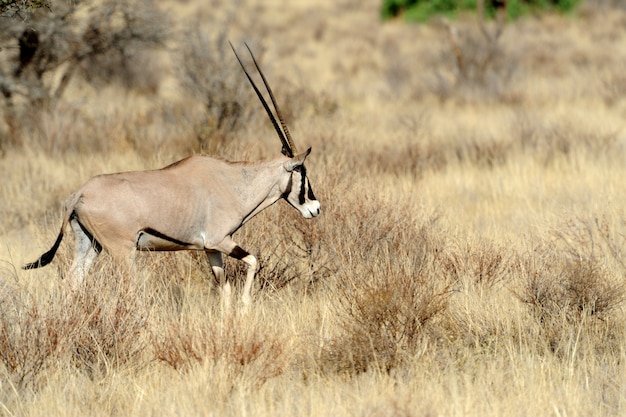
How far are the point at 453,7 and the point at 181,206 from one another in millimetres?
28358

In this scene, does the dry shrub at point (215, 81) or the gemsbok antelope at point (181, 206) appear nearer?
the gemsbok antelope at point (181, 206)

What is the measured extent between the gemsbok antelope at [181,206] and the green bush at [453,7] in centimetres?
2665

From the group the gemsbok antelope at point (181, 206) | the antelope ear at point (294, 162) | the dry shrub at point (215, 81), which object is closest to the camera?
the gemsbok antelope at point (181, 206)

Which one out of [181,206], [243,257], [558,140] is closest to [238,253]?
[243,257]

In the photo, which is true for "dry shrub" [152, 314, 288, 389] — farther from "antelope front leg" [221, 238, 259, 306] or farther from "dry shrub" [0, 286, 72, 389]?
"antelope front leg" [221, 238, 259, 306]

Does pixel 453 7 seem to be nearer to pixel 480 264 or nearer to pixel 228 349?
pixel 480 264

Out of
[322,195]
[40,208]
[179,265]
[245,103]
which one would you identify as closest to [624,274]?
[322,195]

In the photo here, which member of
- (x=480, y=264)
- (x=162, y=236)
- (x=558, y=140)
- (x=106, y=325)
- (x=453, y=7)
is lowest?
(x=453, y=7)

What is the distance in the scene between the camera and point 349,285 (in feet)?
19.1

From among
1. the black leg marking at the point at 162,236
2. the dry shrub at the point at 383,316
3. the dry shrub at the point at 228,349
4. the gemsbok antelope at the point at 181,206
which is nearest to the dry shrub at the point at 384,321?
the dry shrub at the point at 383,316

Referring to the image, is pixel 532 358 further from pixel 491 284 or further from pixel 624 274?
pixel 624 274

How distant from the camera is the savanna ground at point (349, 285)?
192 inches

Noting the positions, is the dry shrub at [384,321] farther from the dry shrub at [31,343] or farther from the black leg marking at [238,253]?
the dry shrub at [31,343]

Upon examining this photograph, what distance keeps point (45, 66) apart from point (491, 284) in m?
9.26
